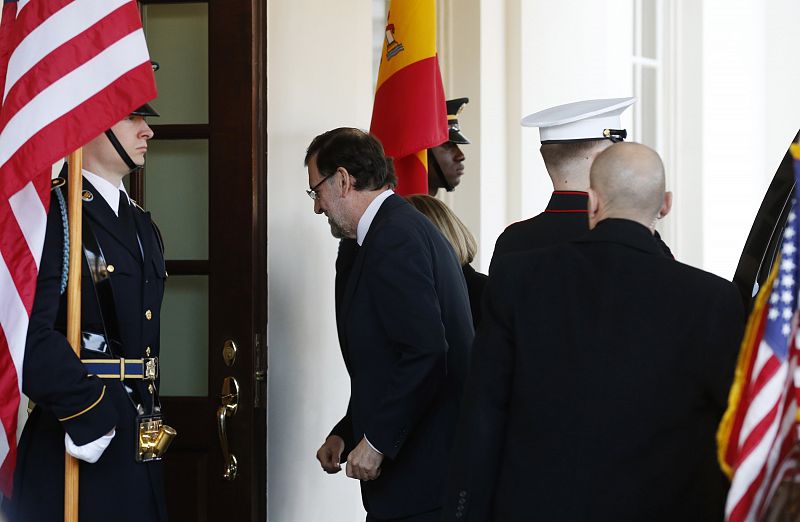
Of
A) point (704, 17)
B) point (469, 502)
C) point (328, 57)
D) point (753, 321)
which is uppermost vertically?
point (704, 17)

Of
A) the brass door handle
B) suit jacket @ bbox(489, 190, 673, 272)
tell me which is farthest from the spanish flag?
suit jacket @ bbox(489, 190, 673, 272)

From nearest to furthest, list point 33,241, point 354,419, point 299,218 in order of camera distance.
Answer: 1. point 33,241
2. point 354,419
3. point 299,218

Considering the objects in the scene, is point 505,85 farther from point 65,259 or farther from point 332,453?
point 65,259

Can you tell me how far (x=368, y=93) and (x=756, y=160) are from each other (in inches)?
181

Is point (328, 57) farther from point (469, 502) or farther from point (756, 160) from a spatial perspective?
point (756, 160)

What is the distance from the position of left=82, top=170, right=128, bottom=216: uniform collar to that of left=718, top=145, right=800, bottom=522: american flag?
1630 mm

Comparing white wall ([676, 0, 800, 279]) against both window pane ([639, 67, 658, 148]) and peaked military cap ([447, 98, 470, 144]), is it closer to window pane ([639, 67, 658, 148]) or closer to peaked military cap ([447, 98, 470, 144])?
window pane ([639, 67, 658, 148])

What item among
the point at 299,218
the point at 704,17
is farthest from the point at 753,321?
the point at 704,17

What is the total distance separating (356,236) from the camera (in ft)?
9.86

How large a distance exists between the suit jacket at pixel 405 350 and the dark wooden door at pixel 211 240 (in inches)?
25.6

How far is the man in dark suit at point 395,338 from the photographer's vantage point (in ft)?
8.82

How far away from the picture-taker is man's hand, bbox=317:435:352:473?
2.99 m

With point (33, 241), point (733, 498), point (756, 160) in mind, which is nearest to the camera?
point (733, 498)

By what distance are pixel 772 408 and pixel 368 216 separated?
1.50m
